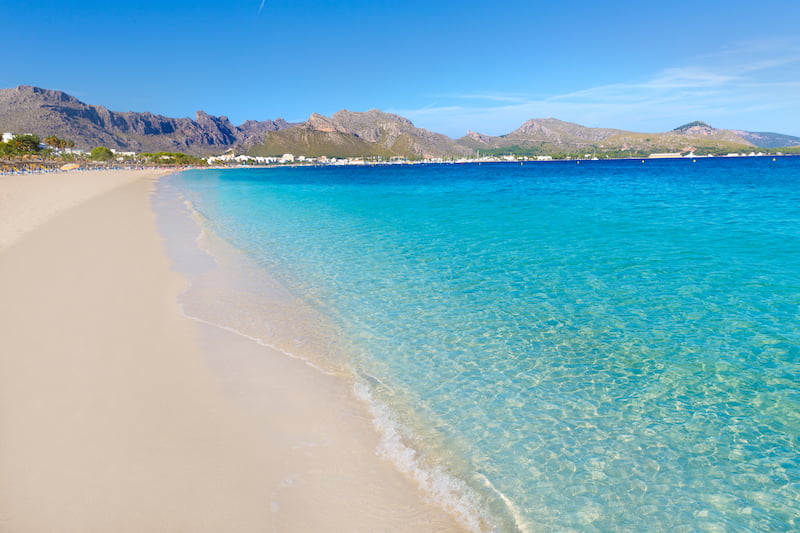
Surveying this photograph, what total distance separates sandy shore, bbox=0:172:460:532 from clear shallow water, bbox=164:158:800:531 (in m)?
0.79

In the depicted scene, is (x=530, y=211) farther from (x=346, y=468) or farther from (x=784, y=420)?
(x=346, y=468)

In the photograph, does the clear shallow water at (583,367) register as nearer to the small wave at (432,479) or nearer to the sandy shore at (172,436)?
the small wave at (432,479)

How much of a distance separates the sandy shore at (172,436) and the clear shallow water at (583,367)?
2.61 ft

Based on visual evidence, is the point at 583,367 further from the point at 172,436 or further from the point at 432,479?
the point at 172,436

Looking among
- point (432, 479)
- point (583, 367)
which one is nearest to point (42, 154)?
point (583, 367)

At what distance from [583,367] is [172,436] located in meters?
6.34

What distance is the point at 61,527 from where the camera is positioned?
4.00 metres

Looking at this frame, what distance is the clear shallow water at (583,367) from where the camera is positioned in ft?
15.2

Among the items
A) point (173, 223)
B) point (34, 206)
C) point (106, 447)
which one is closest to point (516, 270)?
point (106, 447)

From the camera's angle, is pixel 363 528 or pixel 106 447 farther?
pixel 106 447

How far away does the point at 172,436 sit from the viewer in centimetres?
541

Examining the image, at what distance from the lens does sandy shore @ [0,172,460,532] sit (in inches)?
166

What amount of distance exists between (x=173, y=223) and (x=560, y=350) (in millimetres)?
24428

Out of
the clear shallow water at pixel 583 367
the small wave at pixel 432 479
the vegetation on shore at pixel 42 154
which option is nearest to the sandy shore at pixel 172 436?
the small wave at pixel 432 479
